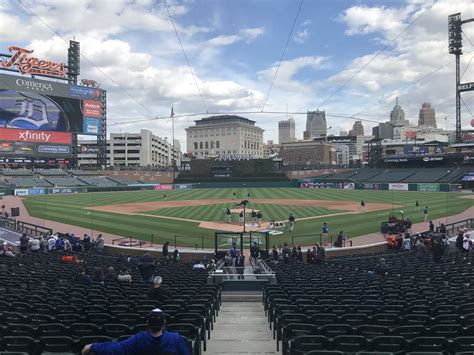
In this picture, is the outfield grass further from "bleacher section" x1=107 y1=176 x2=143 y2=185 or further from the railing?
"bleacher section" x1=107 y1=176 x2=143 y2=185

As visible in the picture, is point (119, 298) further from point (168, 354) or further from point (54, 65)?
point (54, 65)

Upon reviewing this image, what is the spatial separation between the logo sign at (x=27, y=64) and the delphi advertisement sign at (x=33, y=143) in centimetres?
1157

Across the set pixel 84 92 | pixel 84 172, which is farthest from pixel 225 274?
pixel 84 172

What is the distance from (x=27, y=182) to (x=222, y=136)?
107 meters

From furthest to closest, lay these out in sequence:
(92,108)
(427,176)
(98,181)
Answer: (98,181) < (92,108) < (427,176)

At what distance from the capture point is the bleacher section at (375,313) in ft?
18.8

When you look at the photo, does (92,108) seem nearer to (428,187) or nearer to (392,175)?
(392,175)

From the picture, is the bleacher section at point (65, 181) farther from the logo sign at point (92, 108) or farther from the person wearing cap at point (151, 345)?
the person wearing cap at point (151, 345)

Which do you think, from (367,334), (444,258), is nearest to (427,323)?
(367,334)

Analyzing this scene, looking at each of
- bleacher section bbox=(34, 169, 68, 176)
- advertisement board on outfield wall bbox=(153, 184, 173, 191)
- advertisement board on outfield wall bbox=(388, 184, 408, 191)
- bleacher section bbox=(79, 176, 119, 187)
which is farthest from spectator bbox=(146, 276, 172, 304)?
bleacher section bbox=(34, 169, 68, 176)

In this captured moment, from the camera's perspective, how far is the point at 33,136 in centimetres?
7675

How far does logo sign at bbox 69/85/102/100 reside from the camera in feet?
268

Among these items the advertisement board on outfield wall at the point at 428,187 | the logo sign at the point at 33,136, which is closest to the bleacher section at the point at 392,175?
the advertisement board on outfield wall at the point at 428,187

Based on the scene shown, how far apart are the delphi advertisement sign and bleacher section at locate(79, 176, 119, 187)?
7.92m
